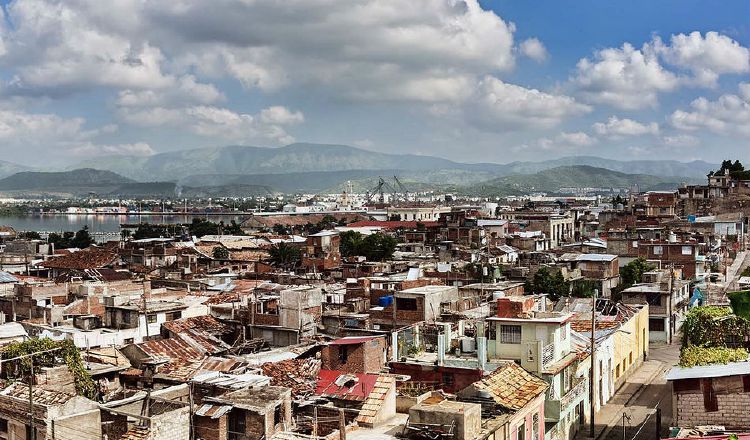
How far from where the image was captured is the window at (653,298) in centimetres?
3346

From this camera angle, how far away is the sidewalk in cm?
2166

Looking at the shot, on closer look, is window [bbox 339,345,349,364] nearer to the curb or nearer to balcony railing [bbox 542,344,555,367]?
balcony railing [bbox 542,344,555,367]

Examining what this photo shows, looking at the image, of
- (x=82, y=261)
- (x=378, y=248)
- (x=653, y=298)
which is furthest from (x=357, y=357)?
(x=378, y=248)

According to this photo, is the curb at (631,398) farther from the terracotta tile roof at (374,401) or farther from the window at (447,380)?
the terracotta tile roof at (374,401)

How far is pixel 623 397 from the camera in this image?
972 inches

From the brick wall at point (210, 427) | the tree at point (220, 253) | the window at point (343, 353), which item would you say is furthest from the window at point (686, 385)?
the tree at point (220, 253)

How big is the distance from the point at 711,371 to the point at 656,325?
66.5 ft

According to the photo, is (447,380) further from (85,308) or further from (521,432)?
(85,308)

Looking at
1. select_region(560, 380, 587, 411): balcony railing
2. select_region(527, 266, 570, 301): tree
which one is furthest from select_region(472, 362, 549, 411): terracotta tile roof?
select_region(527, 266, 570, 301): tree

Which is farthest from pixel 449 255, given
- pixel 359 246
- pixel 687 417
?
pixel 687 417

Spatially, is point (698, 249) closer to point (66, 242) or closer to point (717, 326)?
point (717, 326)

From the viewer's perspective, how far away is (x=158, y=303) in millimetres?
29266

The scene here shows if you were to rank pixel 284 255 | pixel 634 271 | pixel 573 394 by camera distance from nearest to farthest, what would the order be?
pixel 573 394, pixel 634 271, pixel 284 255

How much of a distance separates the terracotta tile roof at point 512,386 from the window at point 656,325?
19305mm
